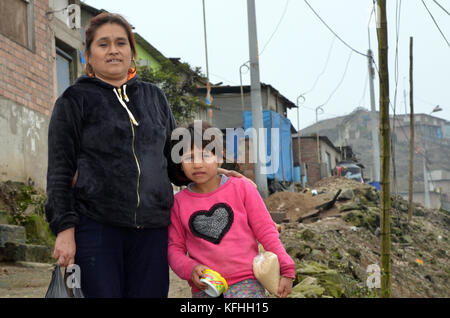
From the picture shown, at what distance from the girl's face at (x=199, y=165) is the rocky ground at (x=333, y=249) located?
3340 mm

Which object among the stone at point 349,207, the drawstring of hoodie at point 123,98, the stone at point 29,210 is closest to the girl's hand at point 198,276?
the drawstring of hoodie at point 123,98

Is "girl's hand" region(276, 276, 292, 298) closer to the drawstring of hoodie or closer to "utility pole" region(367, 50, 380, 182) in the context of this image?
the drawstring of hoodie

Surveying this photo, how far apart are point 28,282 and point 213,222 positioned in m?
4.22

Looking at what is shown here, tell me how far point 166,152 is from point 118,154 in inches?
13.4

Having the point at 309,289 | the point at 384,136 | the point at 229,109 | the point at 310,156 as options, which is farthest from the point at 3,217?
the point at 310,156

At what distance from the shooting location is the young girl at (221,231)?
264 centimetres

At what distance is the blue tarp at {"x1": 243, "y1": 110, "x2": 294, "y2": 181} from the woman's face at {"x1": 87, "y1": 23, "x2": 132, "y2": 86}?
1991cm

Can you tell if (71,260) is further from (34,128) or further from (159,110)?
(34,128)

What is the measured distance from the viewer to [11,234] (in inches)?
296

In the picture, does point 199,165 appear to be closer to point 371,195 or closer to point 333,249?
point 333,249

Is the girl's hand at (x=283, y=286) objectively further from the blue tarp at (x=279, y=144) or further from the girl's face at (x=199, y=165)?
the blue tarp at (x=279, y=144)

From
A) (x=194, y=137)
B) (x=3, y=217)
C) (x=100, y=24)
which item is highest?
(x=100, y=24)

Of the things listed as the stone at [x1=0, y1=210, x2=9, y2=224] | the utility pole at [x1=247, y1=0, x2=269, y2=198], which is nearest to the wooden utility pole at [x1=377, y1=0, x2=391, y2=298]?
the stone at [x1=0, y1=210, x2=9, y2=224]
